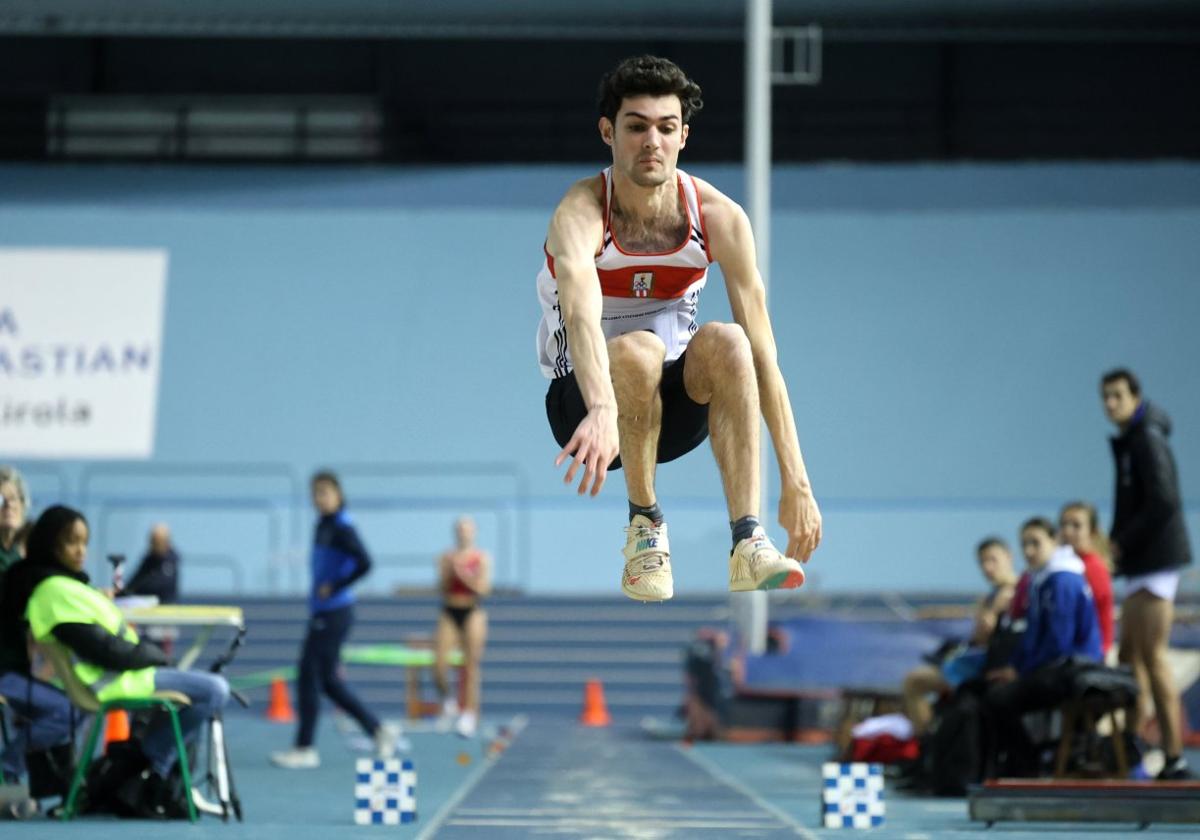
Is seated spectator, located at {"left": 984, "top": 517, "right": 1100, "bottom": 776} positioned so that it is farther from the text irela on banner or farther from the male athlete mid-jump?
the text irela on banner

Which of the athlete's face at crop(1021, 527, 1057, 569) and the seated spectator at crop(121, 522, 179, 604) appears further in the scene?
the seated spectator at crop(121, 522, 179, 604)

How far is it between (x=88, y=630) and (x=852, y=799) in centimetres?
332

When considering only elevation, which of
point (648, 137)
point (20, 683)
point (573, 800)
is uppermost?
point (648, 137)

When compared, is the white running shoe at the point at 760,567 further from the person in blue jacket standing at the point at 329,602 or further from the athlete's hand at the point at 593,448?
the person in blue jacket standing at the point at 329,602

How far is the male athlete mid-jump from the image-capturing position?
474 centimetres

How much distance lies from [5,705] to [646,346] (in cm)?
475

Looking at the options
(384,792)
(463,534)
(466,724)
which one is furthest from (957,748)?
(463,534)

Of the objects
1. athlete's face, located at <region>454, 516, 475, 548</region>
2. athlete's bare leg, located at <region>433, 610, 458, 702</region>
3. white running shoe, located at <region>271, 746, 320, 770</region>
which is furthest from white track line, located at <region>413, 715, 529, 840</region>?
athlete's face, located at <region>454, 516, 475, 548</region>

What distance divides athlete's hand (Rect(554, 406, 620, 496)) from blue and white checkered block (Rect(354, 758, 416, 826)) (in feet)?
11.4

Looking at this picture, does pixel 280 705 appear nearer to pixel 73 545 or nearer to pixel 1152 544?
pixel 73 545

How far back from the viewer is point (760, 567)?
4.64 m

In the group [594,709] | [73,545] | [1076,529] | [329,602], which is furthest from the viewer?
[594,709]

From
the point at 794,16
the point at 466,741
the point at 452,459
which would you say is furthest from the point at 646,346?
the point at 794,16

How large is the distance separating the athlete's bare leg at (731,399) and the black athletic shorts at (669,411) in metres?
0.11
